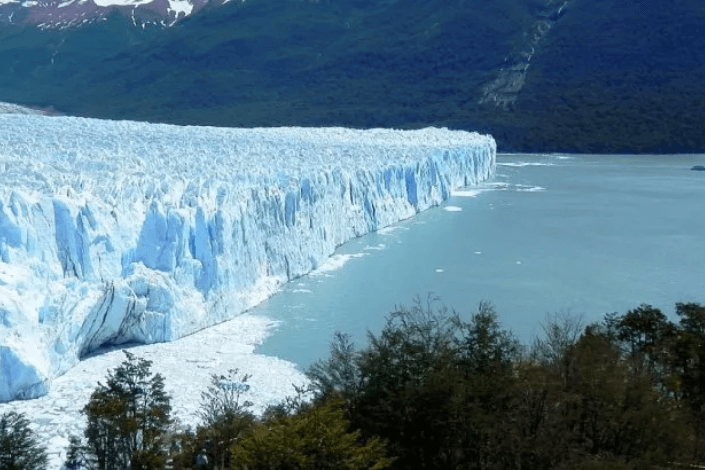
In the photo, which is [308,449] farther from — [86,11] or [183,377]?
[86,11]

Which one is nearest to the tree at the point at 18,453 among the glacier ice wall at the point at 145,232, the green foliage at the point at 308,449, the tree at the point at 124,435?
the tree at the point at 124,435

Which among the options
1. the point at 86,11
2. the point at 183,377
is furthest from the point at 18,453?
the point at 86,11

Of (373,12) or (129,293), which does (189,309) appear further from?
(373,12)

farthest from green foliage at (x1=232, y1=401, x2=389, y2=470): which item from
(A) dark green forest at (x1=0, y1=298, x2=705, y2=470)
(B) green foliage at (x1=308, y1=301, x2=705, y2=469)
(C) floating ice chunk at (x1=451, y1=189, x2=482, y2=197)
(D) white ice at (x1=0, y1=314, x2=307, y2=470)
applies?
(C) floating ice chunk at (x1=451, y1=189, x2=482, y2=197)

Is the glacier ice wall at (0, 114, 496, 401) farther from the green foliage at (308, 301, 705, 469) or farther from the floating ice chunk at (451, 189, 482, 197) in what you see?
the floating ice chunk at (451, 189, 482, 197)

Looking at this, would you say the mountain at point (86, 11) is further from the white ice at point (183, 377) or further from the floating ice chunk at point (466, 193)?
the white ice at point (183, 377)
